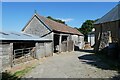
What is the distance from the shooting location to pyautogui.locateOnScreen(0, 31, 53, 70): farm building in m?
14.8

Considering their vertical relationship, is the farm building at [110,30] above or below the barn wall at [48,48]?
above

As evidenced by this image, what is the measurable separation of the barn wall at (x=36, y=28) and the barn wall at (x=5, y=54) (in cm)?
1216

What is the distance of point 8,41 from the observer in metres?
15.2

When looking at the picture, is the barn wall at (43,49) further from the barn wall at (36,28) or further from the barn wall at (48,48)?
the barn wall at (36,28)

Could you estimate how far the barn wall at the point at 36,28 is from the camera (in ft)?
90.0

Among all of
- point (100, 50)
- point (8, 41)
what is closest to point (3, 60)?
point (8, 41)

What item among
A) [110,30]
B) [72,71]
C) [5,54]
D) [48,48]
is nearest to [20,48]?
[48,48]

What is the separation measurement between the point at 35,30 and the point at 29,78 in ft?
59.4

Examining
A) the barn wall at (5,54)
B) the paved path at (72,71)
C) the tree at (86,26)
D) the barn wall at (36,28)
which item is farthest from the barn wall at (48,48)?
the tree at (86,26)

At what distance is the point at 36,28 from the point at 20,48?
7.45 meters

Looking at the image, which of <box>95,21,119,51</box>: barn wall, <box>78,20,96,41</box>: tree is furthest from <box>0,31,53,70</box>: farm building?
<box>78,20,96,41</box>: tree

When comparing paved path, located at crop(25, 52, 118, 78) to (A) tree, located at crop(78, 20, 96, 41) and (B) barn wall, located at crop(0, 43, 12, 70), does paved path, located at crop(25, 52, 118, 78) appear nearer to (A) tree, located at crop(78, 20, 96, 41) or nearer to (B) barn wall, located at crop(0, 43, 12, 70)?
(B) barn wall, located at crop(0, 43, 12, 70)

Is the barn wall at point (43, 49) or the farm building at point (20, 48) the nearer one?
the farm building at point (20, 48)

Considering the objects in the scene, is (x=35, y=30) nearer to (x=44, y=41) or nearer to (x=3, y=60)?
(x=44, y=41)
